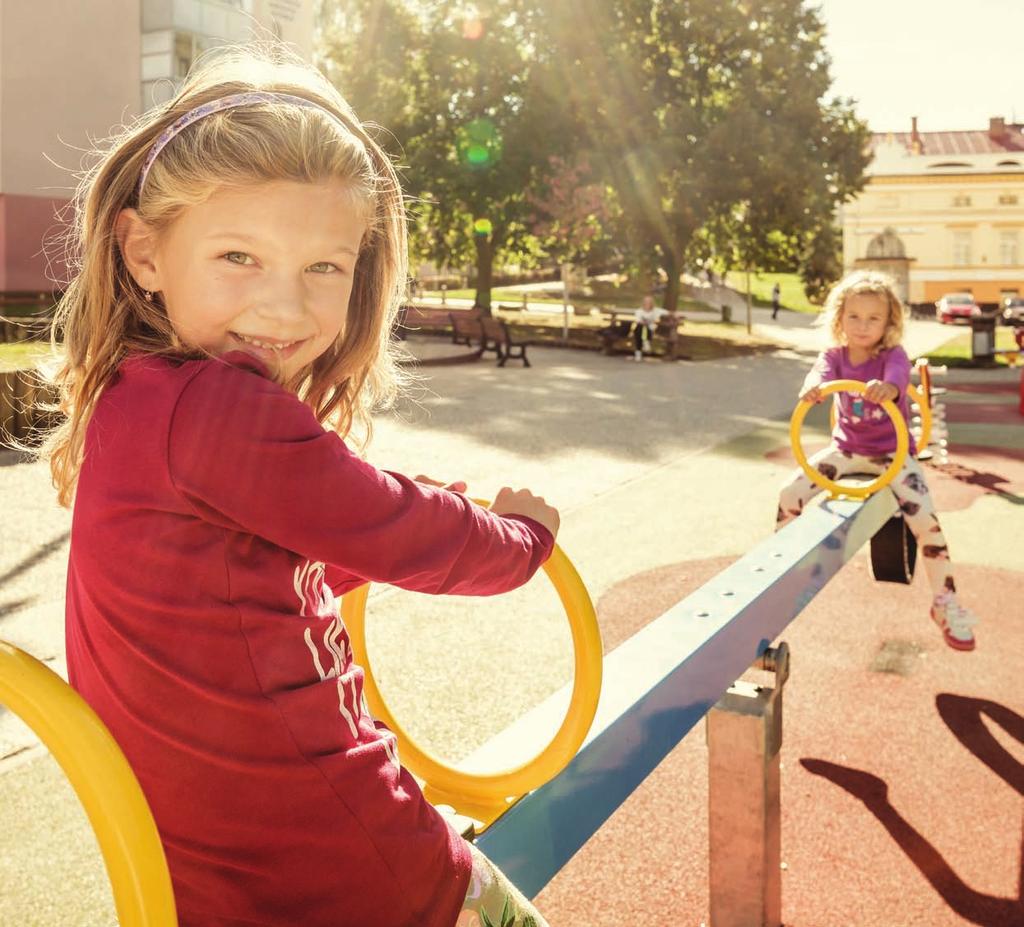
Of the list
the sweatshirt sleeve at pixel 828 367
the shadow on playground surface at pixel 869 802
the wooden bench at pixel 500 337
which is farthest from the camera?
the wooden bench at pixel 500 337

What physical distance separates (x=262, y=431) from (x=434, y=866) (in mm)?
541

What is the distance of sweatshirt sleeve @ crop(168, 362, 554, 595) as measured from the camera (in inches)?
44.4

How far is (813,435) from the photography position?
1173 cm

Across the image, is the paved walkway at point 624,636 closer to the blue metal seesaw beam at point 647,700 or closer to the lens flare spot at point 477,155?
the blue metal seesaw beam at point 647,700

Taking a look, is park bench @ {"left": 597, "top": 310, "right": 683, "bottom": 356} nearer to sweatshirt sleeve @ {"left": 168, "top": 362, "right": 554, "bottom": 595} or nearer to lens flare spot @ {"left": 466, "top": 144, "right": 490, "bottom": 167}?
lens flare spot @ {"left": 466, "top": 144, "right": 490, "bottom": 167}

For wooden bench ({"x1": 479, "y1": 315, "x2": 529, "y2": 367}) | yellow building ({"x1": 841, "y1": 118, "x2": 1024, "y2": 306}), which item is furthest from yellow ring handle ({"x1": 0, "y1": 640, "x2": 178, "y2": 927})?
yellow building ({"x1": 841, "y1": 118, "x2": 1024, "y2": 306})

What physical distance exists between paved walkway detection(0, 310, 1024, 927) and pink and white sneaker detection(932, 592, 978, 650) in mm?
88

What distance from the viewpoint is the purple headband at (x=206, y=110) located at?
4.33ft

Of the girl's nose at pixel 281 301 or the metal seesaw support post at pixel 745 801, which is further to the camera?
the metal seesaw support post at pixel 745 801

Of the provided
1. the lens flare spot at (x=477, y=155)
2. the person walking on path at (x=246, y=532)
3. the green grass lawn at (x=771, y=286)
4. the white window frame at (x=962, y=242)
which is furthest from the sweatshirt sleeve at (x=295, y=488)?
the white window frame at (x=962, y=242)

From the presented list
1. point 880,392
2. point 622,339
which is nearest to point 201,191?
point 880,392

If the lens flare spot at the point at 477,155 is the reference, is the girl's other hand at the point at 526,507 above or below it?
below

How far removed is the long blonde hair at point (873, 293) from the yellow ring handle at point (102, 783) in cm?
511

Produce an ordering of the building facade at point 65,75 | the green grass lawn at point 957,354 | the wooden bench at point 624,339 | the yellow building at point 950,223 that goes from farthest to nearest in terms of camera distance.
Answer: the yellow building at point 950,223, the wooden bench at point 624,339, the green grass lawn at point 957,354, the building facade at point 65,75
